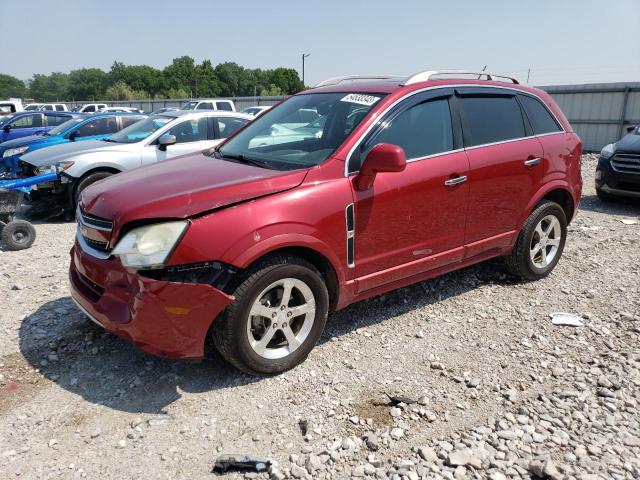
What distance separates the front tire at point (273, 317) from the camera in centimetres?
301

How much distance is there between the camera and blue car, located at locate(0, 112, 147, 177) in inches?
355

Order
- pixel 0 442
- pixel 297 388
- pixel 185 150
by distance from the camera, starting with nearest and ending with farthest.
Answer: pixel 0 442
pixel 297 388
pixel 185 150

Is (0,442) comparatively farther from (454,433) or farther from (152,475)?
(454,433)

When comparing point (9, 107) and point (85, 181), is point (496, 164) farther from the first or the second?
point (9, 107)

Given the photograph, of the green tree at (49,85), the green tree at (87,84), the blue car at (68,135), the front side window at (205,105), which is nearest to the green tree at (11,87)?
the green tree at (49,85)

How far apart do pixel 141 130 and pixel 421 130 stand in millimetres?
5960

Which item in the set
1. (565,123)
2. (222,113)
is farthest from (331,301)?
(222,113)

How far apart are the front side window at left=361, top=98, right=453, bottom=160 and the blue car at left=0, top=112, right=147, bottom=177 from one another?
6931mm

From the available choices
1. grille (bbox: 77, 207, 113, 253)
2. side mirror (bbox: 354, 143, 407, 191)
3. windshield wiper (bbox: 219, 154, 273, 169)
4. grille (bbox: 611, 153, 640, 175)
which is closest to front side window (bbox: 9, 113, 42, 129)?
windshield wiper (bbox: 219, 154, 273, 169)

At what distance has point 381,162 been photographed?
328 cm

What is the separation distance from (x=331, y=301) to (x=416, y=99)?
1690mm

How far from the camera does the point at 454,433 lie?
281cm

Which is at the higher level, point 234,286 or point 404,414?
point 234,286

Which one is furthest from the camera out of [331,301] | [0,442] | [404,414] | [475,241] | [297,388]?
[475,241]
